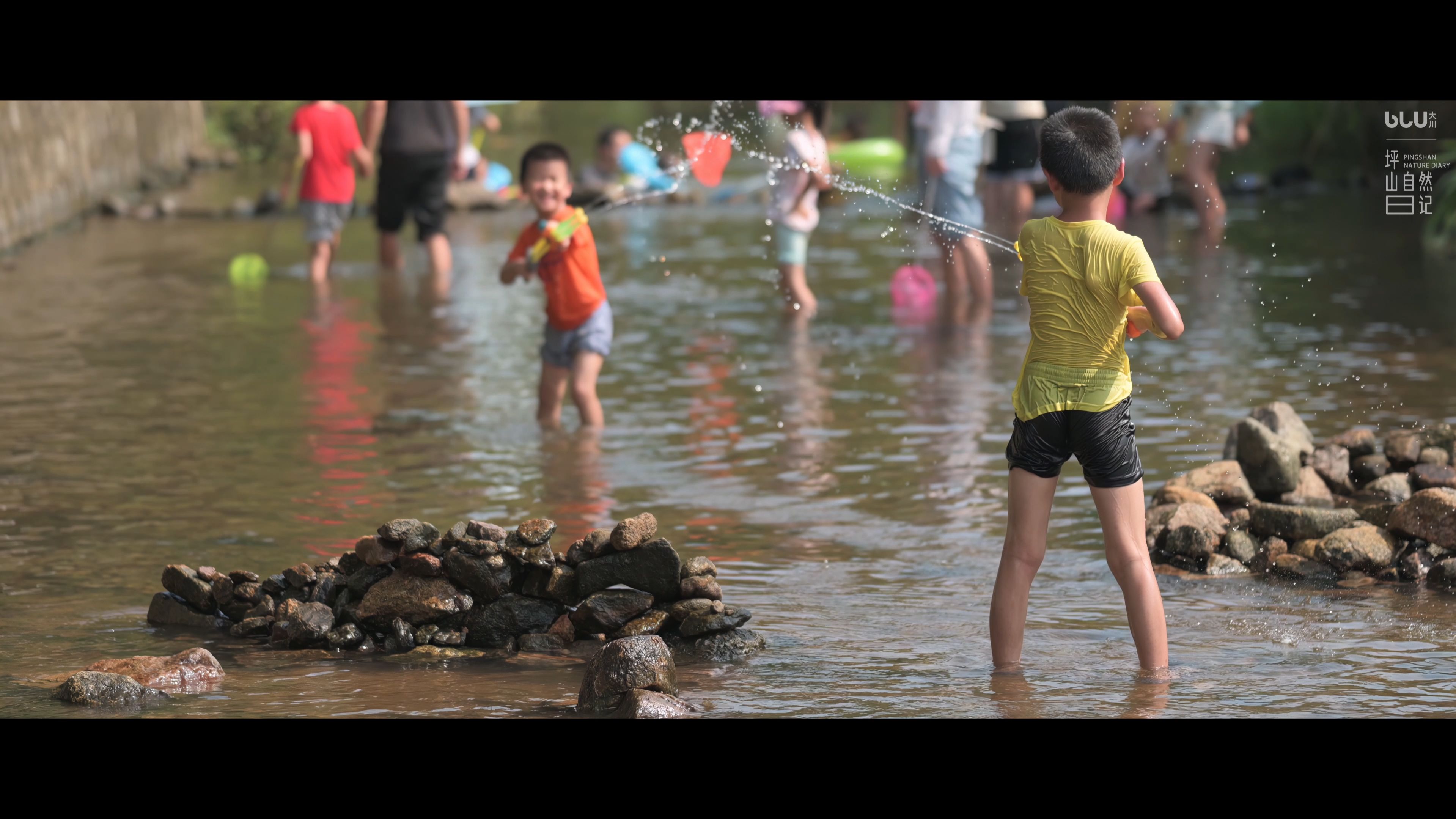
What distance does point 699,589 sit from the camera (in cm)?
552

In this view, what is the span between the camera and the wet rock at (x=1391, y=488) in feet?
22.5

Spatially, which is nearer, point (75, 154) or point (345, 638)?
point (345, 638)

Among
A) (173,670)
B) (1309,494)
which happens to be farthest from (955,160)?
(173,670)

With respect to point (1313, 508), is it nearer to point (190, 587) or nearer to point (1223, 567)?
point (1223, 567)

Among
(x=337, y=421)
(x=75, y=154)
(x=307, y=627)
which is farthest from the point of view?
(x=75, y=154)

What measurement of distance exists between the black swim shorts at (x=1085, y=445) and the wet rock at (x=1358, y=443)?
2.69 m

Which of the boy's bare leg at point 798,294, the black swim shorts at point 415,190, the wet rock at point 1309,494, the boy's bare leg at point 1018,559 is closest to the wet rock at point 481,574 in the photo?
the boy's bare leg at point 1018,559

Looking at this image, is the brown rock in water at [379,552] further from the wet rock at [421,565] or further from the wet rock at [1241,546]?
the wet rock at [1241,546]

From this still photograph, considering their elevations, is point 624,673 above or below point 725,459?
below

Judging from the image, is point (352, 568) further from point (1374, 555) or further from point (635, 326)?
point (635, 326)

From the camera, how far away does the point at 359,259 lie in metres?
15.9

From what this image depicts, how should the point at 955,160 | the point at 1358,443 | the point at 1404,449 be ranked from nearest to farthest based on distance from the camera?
1. the point at 1404,449
2. the point at 1358,443
3. the point at 955,160

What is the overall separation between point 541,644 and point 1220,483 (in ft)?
9.37

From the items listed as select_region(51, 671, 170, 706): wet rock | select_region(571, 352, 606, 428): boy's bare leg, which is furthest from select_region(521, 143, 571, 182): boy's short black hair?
select_region(51, 671, 170, 706): wet rock
